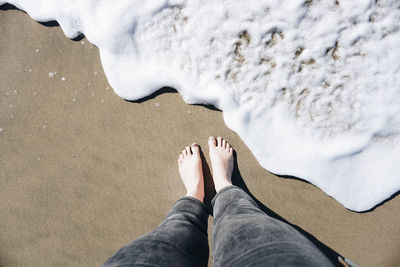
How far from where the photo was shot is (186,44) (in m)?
1.46

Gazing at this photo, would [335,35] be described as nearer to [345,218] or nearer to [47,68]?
[345,218]

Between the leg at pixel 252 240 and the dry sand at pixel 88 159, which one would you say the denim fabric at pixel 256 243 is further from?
the dry sand at pixel 88 159

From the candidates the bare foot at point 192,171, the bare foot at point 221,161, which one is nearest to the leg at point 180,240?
the bare foot at point 192,171

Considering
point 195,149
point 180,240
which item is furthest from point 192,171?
point 180,240

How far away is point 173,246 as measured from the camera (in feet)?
3.16

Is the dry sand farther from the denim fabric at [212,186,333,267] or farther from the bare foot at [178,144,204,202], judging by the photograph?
the denim fabric at [212,186,333,267]

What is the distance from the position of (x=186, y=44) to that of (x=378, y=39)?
3.55ft

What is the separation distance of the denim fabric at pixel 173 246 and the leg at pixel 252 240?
8cm

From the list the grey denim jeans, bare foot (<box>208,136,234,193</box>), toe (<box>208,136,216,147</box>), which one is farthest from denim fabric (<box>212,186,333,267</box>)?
toe (<box>208,136,216,147</box>)

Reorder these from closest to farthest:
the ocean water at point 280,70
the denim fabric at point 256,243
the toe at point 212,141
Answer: the denim fabric at point 256,243 → the ocean water at point 280,70 → the toe at point 212,141

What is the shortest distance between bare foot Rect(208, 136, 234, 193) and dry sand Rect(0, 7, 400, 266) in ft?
0.17

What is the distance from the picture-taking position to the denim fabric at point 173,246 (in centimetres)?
88

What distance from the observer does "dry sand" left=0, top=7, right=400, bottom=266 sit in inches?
57.8

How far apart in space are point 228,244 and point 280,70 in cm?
100
